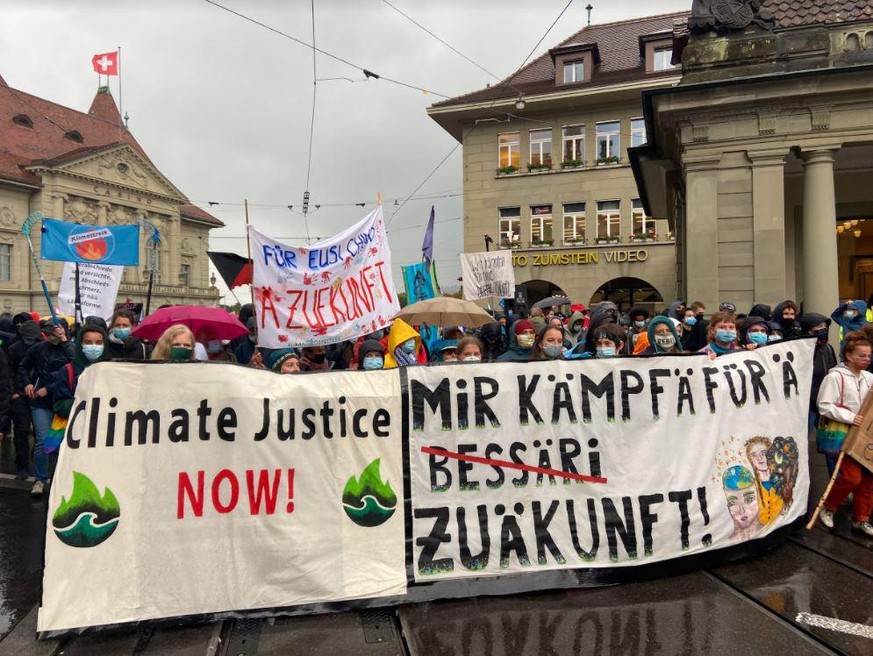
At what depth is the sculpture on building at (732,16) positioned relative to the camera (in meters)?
11.9

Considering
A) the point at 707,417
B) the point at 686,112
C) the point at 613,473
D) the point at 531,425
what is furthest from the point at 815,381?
the point at 686,112

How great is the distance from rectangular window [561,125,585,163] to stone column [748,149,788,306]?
64.8 feet

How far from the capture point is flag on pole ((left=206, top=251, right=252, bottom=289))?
26.8ft

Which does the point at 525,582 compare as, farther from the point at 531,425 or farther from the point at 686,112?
the point at 686,112

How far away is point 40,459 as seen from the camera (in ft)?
21.3

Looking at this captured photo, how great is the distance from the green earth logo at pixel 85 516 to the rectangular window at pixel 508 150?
30240mm

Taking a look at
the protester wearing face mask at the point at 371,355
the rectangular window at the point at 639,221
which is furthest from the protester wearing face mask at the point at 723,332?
the rectangular window at the point at 639,221

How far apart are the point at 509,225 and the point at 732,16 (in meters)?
20.2

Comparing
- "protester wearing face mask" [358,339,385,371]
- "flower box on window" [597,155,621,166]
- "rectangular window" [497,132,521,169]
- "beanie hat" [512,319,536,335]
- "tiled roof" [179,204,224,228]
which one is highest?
"tiled roof" [179,204,224,228]

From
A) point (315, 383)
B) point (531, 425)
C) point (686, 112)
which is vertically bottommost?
point (531, 425)

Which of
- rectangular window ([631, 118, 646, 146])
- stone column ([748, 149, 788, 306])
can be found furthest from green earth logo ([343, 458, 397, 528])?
rectangular window ([631, 118, 646, 146])

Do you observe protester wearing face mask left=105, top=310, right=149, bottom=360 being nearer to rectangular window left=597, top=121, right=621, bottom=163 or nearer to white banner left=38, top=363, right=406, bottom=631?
white banner left=38, top=363, right=406, bottom=631

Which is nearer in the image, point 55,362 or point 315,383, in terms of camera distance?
point 315,383

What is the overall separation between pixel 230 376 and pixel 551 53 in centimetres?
3194
